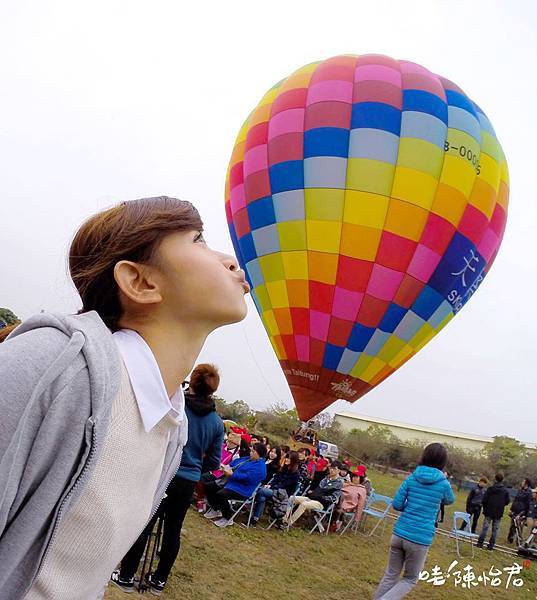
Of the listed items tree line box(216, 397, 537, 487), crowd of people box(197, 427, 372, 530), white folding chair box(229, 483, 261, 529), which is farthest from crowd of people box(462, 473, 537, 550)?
tree line box(216, 397, 537, 487)

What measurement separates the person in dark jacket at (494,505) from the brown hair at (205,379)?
7312 mm

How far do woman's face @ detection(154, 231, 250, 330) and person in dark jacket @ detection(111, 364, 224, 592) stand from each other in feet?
8.80

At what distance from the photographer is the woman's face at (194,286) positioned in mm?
1089

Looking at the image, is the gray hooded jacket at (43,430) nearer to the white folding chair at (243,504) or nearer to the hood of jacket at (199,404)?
the hood of jacket at (199,404)

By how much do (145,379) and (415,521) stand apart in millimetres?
3875

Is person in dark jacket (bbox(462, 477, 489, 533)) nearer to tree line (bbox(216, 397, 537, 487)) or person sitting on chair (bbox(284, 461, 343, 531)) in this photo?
person sitting on chair (bbox(284, 461, 343, 531))

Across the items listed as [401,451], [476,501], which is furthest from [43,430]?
[401,451]

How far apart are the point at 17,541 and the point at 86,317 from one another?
0.36 meters

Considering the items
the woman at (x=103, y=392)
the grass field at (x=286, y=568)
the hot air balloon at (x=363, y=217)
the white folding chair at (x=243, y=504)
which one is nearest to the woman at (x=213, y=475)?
the grass field at (x=286, y=568)

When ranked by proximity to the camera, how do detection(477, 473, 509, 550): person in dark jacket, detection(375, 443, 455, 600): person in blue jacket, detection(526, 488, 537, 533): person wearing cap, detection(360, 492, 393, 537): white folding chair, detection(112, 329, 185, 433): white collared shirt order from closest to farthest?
detection(112, 329, 185, 433): white collared shirt, detection(375, 443, 455, 600): person in blue jacket, detection(360, 492, 393, 537): white folding chair, detection(477, 473, 509, 550): person in dark jacket, detection(526, 488, 537, 533): person wearing cap

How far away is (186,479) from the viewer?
11.9 ft

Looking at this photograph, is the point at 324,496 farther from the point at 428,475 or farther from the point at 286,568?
the point at 428,475

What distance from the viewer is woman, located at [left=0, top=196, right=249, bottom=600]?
0.77 meters

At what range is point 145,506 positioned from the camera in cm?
105
